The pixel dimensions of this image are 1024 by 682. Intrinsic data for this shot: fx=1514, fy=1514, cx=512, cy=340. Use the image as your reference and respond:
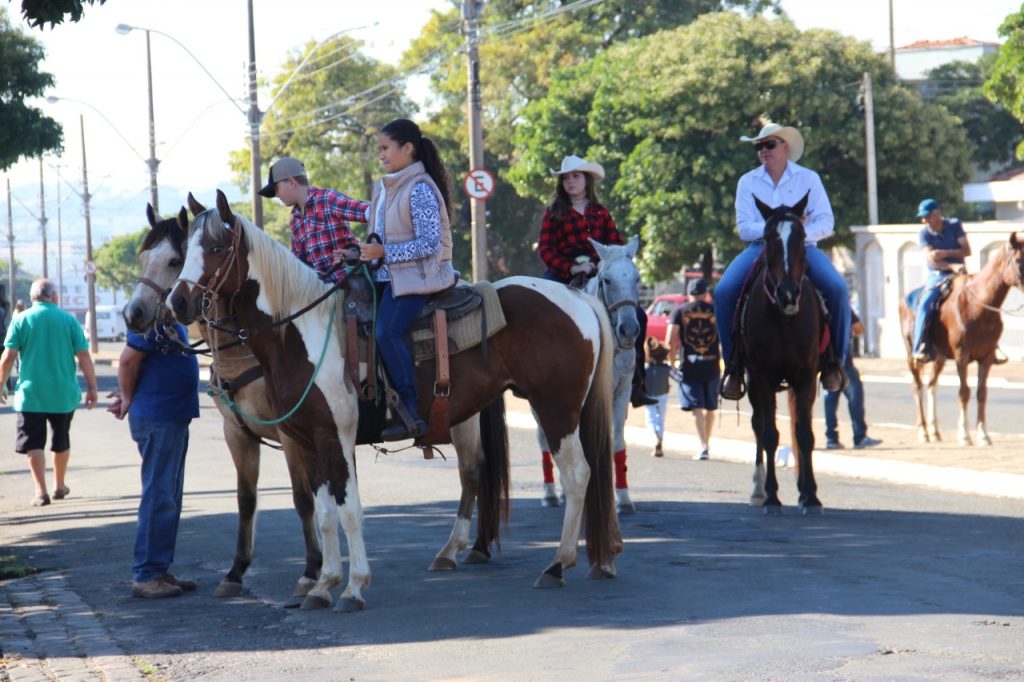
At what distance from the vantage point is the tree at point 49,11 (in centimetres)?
986

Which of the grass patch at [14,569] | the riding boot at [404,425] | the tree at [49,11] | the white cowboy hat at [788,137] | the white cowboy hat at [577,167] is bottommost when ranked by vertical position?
the grass patch at [14,569]

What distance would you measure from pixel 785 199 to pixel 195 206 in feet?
17.1

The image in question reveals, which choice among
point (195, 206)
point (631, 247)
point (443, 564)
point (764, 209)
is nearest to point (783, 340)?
point (764, 209)

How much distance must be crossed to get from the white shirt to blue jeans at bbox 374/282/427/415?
12.7 feet

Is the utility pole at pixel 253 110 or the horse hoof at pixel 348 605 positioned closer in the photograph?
the horse hoof at pixel 348 605

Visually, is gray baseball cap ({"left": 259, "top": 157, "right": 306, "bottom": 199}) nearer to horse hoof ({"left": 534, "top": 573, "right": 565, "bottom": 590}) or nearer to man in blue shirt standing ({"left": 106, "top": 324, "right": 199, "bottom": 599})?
man in blue shirt standing ({"left": 106, "top": 324, "right": 199, "bottom": 599})

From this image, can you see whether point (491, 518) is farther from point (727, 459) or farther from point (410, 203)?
point (727, 459)

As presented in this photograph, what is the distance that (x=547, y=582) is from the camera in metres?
8.93

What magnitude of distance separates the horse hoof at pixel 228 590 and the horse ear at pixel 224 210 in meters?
2.30

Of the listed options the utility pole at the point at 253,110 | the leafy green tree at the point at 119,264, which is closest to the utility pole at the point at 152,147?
the utility pole at the point at 253,110

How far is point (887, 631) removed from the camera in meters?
7.24

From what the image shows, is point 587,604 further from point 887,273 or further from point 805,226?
point 887,273

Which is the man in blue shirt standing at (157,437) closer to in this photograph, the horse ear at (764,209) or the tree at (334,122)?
the horse ear at (764,209)

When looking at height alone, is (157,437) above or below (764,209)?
below
